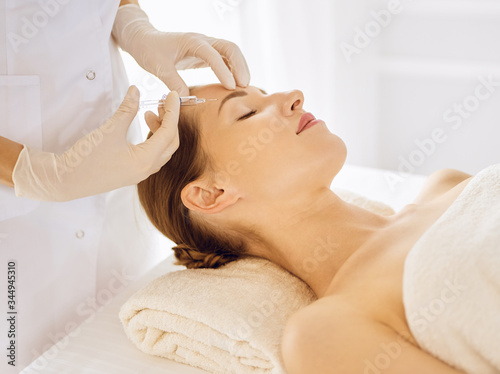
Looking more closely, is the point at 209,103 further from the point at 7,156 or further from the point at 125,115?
the point at 7,156

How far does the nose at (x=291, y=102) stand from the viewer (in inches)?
56.4

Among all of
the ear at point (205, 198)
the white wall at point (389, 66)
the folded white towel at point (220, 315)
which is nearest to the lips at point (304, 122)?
the ear at point (205, 198)

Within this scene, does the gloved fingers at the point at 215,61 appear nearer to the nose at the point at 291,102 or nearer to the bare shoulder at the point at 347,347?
the nose at the point at 291,102

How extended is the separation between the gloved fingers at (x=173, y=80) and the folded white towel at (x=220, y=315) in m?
0.50

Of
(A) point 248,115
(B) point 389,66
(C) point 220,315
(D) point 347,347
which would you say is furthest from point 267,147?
(B) point 389,66

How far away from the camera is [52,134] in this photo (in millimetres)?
1481

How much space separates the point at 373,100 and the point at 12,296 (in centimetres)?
211

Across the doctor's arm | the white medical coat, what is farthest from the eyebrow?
the doctor's arm

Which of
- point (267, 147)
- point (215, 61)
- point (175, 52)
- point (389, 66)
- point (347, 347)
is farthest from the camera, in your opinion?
point (389, 66)

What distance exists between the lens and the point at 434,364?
3.45 ft

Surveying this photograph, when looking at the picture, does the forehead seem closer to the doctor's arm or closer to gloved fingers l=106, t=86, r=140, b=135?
gloved fingers l=106, t=86, r=140, b=135

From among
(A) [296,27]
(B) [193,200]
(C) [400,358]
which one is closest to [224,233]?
(B) [193,200]

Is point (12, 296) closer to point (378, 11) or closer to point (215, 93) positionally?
point (215, 93)

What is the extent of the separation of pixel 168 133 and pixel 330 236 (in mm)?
493
